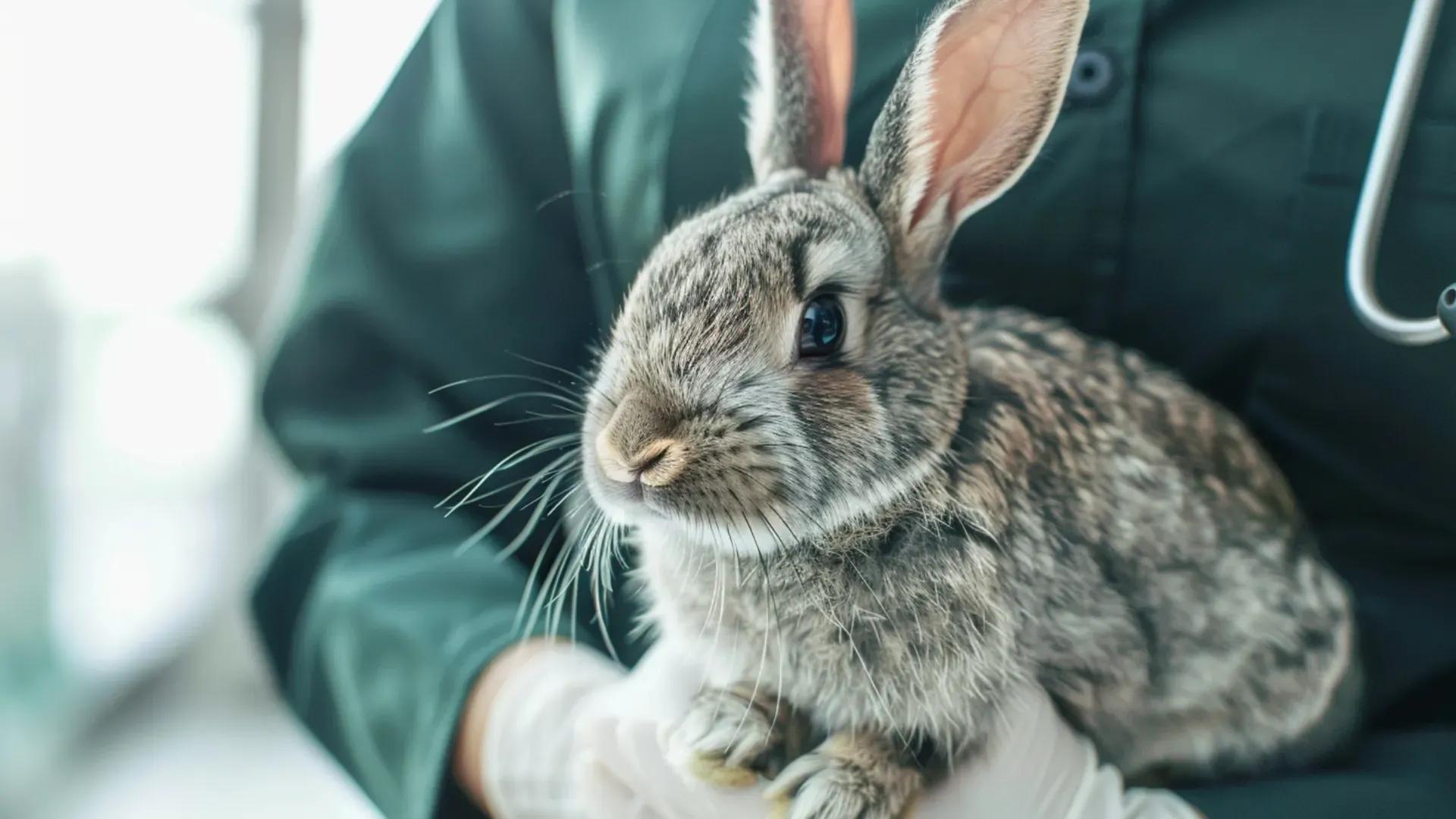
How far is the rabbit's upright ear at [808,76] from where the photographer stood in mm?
476

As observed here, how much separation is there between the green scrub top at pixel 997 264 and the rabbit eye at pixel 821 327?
70 mm

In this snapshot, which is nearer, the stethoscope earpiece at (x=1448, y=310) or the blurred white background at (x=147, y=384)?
the stethoscope earpiece at (x=1448, y=310)

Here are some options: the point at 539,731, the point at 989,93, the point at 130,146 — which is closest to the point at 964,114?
the point at 989,93

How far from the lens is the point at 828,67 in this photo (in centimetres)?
48

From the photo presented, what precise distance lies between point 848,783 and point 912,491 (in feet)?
0.43

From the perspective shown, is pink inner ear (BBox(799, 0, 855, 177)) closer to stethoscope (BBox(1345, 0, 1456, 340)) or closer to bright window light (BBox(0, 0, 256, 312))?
stethoscope (BBox(1345, 0, 1456, 340))

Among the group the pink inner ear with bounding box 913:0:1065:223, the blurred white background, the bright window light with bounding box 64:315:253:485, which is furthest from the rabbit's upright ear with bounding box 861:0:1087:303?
the bright window light with bounding box 64:315:253:485

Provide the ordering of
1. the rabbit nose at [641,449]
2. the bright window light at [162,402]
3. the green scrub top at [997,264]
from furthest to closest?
the bright window light at [162,402] → the green scrub top at [997,264] → the rabbit nose at [641,449]

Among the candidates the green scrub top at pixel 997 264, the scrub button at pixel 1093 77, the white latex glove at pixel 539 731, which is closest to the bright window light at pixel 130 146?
the green scrub top at pixel 997 264

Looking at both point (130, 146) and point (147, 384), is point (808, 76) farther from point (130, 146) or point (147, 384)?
point (147, 384)

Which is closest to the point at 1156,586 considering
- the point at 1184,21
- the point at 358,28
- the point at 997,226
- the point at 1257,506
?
the point at 1257,506

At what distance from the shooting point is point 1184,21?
58cm

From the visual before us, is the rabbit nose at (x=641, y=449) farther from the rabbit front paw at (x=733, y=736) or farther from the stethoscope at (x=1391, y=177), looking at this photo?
the stethoscope at (x=1391, y=177)

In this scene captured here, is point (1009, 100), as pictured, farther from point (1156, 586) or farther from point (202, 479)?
point (202, 479)
